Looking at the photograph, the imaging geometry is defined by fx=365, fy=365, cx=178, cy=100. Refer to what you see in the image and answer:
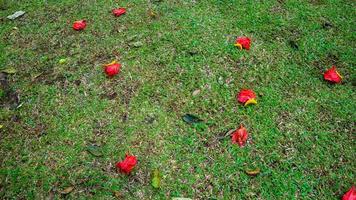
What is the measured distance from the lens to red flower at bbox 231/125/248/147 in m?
3.10

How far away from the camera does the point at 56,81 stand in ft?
12.0

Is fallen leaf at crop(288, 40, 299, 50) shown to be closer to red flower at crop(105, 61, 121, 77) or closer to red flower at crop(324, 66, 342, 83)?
red flower at crop(324, 66, 342, 83)

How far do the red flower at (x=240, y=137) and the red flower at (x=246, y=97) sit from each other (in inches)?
12.1

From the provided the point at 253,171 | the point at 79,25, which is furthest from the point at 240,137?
the point at 79,25

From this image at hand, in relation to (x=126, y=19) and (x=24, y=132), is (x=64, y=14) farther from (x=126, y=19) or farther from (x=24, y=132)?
(x=24, y=132)

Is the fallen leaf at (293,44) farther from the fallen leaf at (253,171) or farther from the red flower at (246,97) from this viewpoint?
the fallen leaf at (253,171)

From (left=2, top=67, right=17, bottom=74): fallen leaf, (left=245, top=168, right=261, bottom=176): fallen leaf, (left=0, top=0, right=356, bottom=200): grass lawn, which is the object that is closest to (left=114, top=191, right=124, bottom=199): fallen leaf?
(left=0, top=0, right=356, bottom=200): grass lawn

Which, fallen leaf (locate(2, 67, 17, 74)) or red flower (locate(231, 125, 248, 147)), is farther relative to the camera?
fallen leaf (locate(2, 67, 17, 74))

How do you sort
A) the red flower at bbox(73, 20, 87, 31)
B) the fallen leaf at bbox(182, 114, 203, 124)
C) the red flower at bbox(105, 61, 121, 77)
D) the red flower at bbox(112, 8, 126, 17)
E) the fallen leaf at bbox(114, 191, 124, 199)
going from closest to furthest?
the fallen leaf at bbox(114, 191, 124, 199) < the fallen leaf at bbox(182, 114, 203, 124) < the red flower at bbox(105, 61, 121, 77) < the red flower at bbox(73, 20, 87, 31) < the red flower at bbox(112, 8, 126, 17)

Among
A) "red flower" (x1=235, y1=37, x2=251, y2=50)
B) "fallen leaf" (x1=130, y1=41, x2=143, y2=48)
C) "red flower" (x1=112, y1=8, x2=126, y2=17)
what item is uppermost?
"red flower" (x1=112, y1=8, x2=126, y2=17)

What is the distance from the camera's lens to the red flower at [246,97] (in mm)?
3323

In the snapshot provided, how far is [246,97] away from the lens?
3344mm

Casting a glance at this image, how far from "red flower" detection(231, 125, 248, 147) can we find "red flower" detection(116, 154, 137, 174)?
2.84ft

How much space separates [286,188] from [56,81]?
93.9 inches
